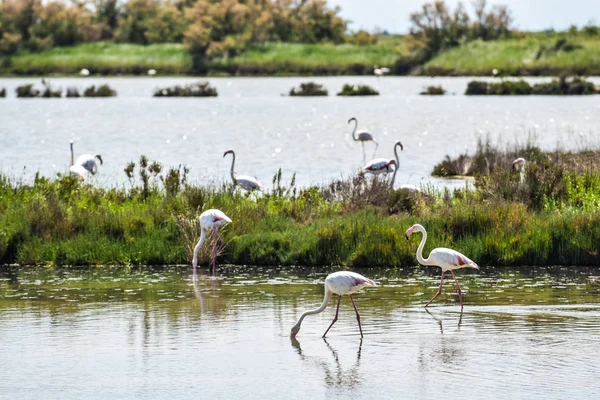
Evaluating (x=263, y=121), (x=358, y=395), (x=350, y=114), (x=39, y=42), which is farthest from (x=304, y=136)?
(x=39, y=42)

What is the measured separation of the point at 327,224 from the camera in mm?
17594

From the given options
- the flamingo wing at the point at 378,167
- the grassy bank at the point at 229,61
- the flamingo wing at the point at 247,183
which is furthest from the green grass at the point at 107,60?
the flamingo wing at the point at 247,183

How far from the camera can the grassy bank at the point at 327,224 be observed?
16.9m

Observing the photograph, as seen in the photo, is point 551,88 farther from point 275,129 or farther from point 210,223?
point 210,223

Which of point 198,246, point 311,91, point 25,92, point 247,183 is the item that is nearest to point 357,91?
point 311,91

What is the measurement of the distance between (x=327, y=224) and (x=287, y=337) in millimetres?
5224

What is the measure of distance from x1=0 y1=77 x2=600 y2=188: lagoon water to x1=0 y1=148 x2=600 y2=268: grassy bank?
476 cm

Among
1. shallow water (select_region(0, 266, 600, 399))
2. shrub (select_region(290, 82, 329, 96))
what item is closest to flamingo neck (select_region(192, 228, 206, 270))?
shallow water (select_region(0, 266, 600, 399))

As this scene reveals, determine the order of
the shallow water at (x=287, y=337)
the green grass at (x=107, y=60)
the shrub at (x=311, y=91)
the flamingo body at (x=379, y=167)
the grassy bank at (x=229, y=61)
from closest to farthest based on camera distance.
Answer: the shallow water at (x=287, y=337), the flamingo body at (x=379, y=167), the shrub at (x=311, y=91), the grassy bank at (x=229, y=61), the green grass at (x=107, y=60)

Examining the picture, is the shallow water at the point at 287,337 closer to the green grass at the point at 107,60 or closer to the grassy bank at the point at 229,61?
the grassy bank at the point at 229,61

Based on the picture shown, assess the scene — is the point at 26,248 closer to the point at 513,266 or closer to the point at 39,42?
the point at 513,266

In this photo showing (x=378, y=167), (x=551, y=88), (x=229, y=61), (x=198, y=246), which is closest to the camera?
(x=198, y=246)

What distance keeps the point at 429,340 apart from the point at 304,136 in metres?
36.8

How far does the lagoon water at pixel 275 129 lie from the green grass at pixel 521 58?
11858 mm
